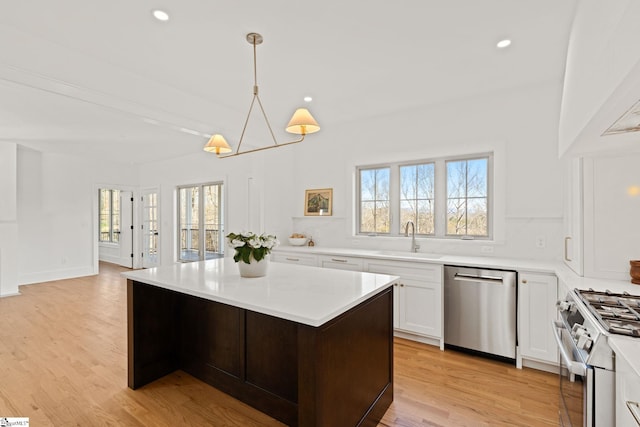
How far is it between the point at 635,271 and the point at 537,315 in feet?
2.49

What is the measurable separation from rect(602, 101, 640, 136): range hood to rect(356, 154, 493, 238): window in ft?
6.29

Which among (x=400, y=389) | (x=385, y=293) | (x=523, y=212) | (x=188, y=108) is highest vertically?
(x=188, y=108)

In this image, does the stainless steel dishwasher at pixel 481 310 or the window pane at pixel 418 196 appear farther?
the window pane at pixel 418 196

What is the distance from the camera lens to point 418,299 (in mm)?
3125

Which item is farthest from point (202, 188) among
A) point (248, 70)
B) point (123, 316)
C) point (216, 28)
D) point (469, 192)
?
point (469, 192)

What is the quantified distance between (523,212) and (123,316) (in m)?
4.90

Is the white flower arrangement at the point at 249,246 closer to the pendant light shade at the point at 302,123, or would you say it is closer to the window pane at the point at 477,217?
A: the pendant light shade at the point at 302,123

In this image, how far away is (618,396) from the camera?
3.70ft

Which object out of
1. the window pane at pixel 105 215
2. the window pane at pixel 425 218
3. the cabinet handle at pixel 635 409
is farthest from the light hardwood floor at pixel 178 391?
the window pane at pixel 105 215

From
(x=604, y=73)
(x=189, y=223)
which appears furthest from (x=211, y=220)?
(x=604, y=73)

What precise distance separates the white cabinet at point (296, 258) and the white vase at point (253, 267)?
1.60m

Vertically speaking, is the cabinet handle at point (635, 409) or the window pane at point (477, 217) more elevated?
the window pane at point (477, 217)

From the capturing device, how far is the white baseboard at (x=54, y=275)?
578cm

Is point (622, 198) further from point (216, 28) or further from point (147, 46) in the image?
point (147, 46)
